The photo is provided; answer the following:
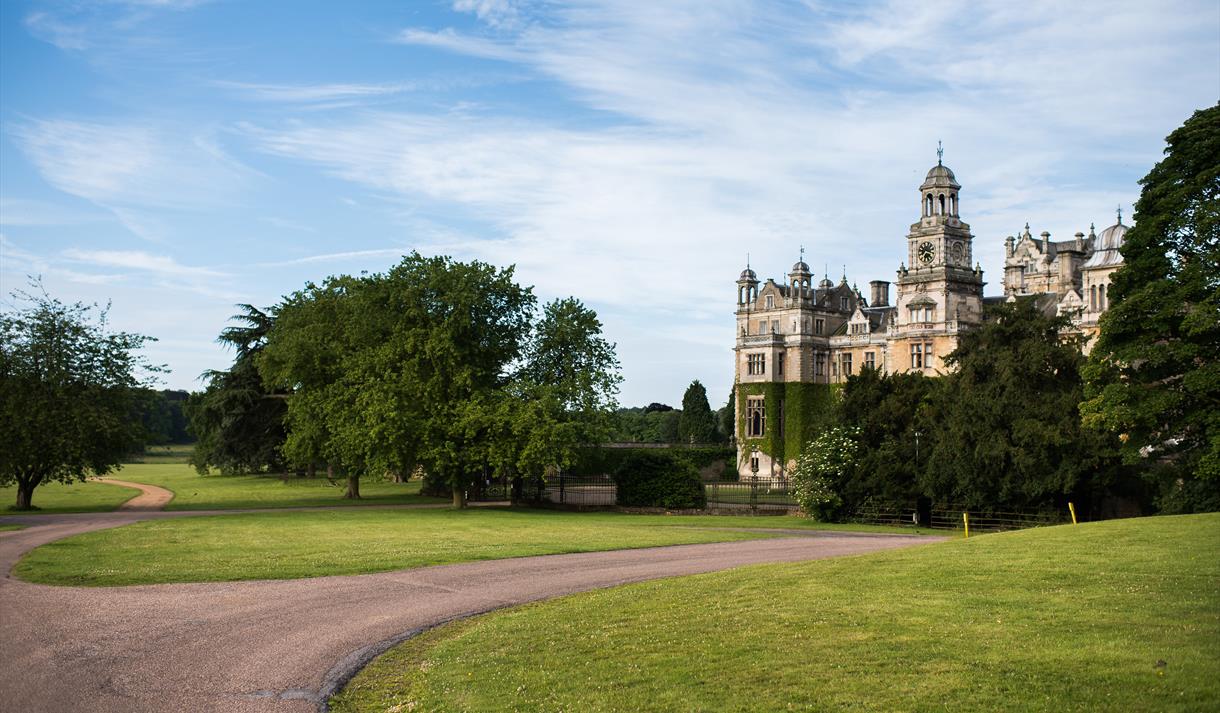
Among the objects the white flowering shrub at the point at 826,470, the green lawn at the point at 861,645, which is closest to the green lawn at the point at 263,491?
the white flowering shrub at the point at 826,470

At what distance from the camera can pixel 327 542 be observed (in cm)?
3108

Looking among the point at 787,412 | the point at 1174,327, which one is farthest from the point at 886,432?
the point at 787,412

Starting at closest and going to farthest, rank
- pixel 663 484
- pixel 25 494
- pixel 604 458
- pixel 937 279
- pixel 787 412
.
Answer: pixel 25 494 < pixel 663 484 < pixel 604 458 < pixel 937 279 < pixel 787 412

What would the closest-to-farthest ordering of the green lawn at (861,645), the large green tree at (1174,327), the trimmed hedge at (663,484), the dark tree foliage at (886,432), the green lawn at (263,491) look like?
the green lawn at (861,645)
the large green tree at (1174,327)
the dark tree foliage at (886,432)
the trimmed hedge at (663,484)
the green lawn at (263,491)

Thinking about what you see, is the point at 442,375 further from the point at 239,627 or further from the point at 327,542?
the point at 239,627

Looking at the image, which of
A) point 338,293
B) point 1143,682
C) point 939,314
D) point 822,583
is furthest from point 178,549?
point 939,314

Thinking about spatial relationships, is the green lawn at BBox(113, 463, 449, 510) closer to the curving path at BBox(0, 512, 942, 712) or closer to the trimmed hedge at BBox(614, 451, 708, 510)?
the trimmed hedge at BBox(614, 451, 708, 510)

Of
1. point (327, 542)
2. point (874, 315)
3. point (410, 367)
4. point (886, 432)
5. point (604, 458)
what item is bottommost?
point (327, 542)

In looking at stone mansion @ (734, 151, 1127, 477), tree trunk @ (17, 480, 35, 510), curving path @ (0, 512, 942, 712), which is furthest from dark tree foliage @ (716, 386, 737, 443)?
curving path @ (0, 512, 942, 712)

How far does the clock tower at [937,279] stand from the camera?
7369 centimetres

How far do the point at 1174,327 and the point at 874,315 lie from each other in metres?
53.1

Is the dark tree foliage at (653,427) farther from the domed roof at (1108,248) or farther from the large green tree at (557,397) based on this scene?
the large green tree at (557,397)

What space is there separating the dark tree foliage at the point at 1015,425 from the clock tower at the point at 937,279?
32.3m

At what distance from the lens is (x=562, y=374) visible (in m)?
51.7
